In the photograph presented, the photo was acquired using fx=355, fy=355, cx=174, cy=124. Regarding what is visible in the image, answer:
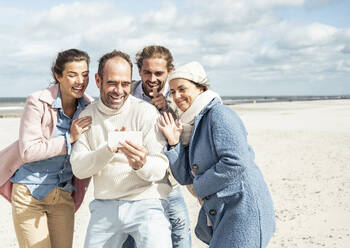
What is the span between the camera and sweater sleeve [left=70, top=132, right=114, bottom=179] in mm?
2758

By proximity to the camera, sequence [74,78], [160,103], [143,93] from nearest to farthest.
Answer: [74,78], [160,103], [143,93]

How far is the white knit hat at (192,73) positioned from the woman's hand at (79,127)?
827 mm

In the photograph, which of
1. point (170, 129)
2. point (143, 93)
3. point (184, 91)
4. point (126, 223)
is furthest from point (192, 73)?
point (126, 223)

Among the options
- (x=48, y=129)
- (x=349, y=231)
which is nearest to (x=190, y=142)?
(x=48, y=129)

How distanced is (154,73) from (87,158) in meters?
1.31

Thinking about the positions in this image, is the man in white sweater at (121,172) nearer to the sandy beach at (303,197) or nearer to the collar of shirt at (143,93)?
the collar of shirt at (143,93)

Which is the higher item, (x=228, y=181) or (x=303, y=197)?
(x=228, y=181)

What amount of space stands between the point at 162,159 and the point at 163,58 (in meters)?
1.30

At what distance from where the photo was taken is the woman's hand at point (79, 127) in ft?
9.94

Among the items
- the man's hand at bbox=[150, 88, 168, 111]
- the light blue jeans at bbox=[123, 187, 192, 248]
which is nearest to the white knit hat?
the man's hand at bbox=[150, 88, 168, 111]

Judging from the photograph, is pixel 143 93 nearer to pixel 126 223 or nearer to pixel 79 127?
pixel 79 127

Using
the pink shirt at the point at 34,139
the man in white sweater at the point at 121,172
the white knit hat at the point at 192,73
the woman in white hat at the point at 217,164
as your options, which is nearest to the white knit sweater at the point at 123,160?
the man in white sweater at the point at 121,172

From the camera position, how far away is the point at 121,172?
9.75ft

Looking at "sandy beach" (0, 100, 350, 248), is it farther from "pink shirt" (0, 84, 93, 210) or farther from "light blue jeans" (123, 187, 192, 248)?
"pink shirt" (0, 84, 93, 210)
